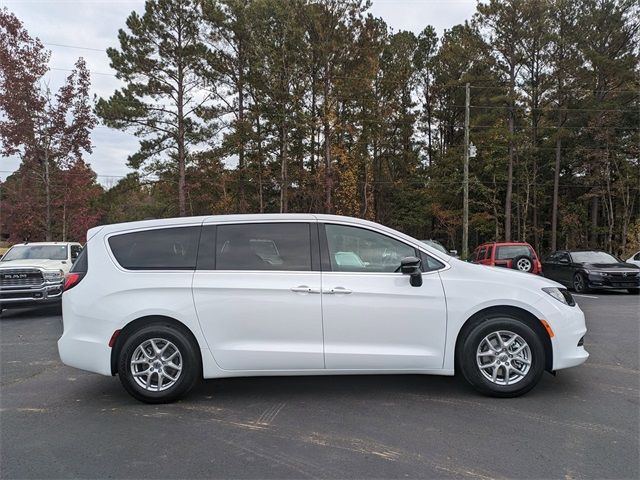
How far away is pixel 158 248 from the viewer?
4.86m

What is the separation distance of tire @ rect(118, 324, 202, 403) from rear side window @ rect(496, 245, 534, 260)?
1305 centimetres

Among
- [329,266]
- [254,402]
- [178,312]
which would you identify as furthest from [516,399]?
[178,312]

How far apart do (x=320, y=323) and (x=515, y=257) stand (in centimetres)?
1240

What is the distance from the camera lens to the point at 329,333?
14.8 ft

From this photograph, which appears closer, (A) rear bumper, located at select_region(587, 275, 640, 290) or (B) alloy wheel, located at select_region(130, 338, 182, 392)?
(B) alloy wheel, located at select_region(130, 338, 182, 392)

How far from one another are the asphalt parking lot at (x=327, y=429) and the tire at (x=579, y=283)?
Result: 997cm

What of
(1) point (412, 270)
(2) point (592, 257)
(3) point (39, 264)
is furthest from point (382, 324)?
(2) point (592, 257)

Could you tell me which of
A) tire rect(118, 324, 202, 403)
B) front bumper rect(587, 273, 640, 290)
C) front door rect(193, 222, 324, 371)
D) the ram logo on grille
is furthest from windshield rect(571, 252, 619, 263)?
the ram logo on grille

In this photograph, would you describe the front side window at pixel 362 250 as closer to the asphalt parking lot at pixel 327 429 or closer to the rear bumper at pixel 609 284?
the asphalt parking lot at pixel 327 429

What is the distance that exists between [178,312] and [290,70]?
29493 mm

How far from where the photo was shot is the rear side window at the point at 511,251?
602 inches

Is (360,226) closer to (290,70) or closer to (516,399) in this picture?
(516,399)

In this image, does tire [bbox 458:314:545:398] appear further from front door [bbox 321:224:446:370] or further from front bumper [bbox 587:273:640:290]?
front bumper [bbox 587:273:640:290]

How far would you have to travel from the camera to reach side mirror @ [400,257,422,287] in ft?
14.8
